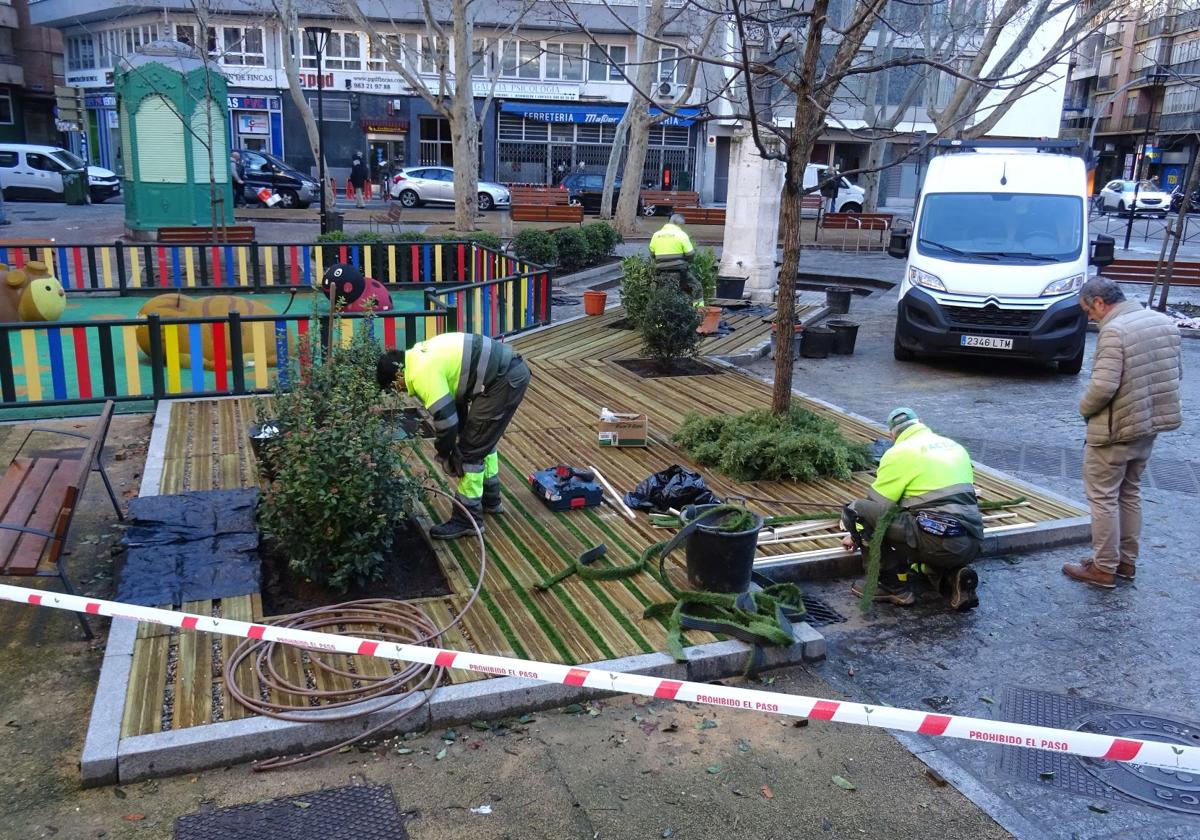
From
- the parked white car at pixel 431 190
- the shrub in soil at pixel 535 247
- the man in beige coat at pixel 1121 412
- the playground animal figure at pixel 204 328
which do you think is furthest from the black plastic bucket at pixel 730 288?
the parked white car at pixel 431 190

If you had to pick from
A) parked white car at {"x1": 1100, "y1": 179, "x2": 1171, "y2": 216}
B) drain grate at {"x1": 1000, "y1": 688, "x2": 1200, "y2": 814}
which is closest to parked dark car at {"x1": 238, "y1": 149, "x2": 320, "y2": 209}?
parked white car at {"x1": 1100, "y1": 179, "x2": 1171, "y2": 216}

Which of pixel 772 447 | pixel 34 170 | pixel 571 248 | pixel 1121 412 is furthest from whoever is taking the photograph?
pixel 34 170

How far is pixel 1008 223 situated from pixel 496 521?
8.94 metres

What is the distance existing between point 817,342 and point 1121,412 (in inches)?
291

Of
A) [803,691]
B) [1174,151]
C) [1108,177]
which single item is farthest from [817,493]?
[1108,177]

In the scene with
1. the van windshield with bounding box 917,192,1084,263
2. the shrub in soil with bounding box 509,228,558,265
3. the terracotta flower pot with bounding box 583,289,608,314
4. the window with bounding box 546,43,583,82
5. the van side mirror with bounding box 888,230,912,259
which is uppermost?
the window with bounding box 546,43,583,82

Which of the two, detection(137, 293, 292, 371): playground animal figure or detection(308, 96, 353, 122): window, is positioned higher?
detection(308, 96, 353, 122): window

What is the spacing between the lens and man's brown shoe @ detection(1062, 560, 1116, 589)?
652 cm

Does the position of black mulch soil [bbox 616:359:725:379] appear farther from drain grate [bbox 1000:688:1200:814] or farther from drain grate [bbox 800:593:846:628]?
drain grate [bbox 1000:688:1200:814]

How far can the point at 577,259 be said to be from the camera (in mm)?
19078

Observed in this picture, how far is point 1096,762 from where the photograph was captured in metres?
4.66

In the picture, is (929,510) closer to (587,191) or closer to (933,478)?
(933,478)

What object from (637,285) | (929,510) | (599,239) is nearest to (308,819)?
(929,510)

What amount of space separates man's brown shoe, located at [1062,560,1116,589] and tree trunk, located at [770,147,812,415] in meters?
2.66
